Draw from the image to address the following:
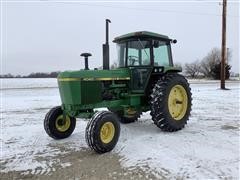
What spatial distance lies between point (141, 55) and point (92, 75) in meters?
1.66

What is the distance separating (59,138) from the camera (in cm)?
707

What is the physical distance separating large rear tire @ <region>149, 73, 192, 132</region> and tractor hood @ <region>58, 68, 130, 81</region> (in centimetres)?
86

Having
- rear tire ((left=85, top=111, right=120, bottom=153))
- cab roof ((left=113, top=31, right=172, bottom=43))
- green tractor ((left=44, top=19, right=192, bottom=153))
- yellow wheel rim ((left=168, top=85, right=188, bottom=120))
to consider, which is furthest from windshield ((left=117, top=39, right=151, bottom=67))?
rear tire ((left=85, top=111, right=120, bottom=153))

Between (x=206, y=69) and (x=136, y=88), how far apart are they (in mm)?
67030

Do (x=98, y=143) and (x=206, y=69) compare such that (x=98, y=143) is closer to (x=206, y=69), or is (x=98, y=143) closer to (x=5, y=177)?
(x=5, y=177)

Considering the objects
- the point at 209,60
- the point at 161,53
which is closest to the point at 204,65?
the point at 209,60

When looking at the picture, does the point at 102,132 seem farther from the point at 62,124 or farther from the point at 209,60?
the point at 209,60

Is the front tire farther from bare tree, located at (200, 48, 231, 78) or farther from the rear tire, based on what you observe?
bare tree, located at (200, 48, 231, 78)

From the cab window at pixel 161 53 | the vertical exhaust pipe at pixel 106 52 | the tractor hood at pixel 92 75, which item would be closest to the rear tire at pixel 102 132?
the tractor hood at pixel 92 75

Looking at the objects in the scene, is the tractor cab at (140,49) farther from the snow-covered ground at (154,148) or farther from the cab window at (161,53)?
the snow-covered ground at (154,148)

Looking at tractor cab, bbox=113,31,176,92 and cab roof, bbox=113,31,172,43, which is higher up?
cab roof, bbox=113,31,172,43

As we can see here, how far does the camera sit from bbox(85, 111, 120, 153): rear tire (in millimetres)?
5777

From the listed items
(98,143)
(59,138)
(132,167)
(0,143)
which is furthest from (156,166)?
(0,143)

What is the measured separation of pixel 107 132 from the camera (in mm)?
6148
